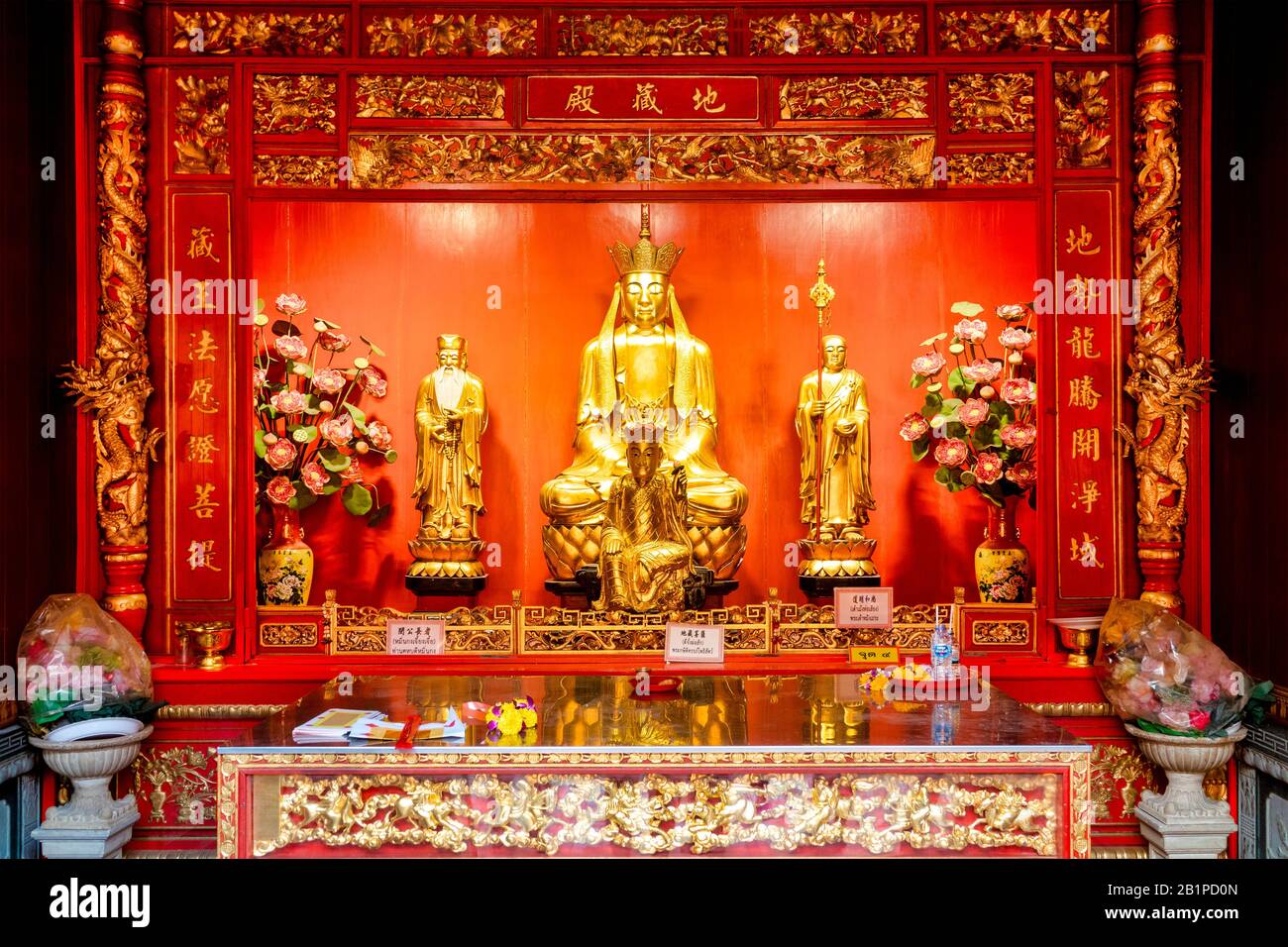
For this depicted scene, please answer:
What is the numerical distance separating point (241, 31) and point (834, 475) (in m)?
2.73

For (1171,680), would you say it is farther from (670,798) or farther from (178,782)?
(178,782)

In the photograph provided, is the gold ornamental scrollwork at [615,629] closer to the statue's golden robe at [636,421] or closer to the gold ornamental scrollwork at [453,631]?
the gold ornamental scrollwork at [453,631]

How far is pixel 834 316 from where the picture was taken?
459 centimetres

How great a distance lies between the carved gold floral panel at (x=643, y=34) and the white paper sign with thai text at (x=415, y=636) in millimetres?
2123

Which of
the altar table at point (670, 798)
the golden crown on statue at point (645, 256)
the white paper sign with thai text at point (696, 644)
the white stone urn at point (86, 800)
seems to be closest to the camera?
the altar table at point (670, 798)

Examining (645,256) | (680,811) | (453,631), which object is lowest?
(680,811)

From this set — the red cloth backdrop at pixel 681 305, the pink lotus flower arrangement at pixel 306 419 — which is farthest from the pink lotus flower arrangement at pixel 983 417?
the pink lotus flower arrangement at pixel 306 419

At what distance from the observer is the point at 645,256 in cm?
439

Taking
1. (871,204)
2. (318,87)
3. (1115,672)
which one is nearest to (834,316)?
(871,204)

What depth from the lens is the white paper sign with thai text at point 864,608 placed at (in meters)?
3.93

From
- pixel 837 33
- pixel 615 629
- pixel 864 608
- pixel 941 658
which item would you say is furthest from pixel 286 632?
pixel 837 33

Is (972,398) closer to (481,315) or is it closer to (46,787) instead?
(481,315)

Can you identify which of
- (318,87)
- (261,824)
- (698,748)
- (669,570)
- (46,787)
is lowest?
(46,787)

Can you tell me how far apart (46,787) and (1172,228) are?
4.29 meters
